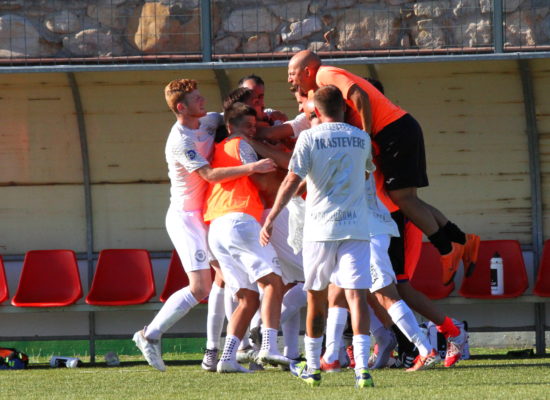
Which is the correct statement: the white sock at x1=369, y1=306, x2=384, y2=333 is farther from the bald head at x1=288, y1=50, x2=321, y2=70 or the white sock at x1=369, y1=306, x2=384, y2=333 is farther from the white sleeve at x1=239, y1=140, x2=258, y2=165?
the bald head at x1=288, y1=50, x2=321, y2=70

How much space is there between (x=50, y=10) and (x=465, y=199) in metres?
3.90

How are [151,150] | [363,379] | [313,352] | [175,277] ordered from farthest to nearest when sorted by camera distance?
[151,150], [175,277], [313,352], [363,379]

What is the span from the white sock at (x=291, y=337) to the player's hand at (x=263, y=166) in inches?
46.3

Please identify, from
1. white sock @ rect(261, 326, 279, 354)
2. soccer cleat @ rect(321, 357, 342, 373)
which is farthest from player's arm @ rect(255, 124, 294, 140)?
soccer cleat @ rect(321, 357, 342, 373)

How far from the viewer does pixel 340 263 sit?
19.5 feet

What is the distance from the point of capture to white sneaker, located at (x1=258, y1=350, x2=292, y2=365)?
6879 mm

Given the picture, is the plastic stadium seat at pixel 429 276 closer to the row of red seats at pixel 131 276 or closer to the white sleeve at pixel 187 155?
the row of red seats at pixel 131 276

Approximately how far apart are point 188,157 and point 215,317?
1.10 metres

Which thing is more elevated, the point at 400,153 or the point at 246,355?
the point at 400,153

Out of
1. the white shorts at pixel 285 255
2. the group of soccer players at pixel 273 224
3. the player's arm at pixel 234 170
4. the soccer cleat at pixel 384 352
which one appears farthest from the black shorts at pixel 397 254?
the player's arm at pixel 234 170

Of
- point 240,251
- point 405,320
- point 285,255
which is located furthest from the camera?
point 285,255

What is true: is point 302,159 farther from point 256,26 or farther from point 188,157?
point 256,26

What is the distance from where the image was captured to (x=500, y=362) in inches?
316

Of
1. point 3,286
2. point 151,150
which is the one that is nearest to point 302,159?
point 151,150
